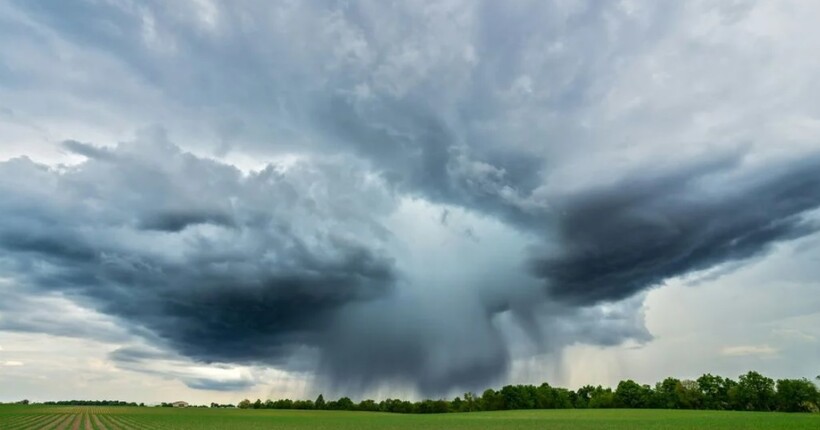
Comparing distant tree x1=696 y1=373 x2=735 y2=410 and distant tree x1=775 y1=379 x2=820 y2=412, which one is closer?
distant tree x1=775 y1=379 x2=820 y2=412

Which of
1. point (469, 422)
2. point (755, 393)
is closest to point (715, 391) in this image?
point (755, 393)

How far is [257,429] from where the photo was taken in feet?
297

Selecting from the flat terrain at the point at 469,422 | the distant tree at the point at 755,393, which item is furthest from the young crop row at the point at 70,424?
the distant tree at the point at 755,393

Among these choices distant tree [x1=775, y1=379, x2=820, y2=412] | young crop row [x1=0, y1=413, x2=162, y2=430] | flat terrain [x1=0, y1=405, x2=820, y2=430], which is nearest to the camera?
young crop row [x1=0, y1=413, x2=162, y2=430]

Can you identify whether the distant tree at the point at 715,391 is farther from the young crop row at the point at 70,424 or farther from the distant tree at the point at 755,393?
the young crop row at the point at 70,424

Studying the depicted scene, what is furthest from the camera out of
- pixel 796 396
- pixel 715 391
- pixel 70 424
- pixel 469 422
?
pixel 715 391

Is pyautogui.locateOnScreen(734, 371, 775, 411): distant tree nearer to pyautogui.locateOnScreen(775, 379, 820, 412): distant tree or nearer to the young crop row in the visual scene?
pyautogui.locateOnScreen(775, 379, 820, 412): distant tree

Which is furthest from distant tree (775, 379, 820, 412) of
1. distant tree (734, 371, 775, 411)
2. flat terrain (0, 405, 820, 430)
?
flat terrain (0, 405, 820, 430)

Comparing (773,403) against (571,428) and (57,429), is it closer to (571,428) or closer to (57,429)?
(571,428)

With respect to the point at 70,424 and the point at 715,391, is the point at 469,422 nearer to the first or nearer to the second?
the point at 70,424

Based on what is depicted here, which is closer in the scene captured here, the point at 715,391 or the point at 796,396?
the point at 796,396

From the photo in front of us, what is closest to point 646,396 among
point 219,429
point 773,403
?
point 773,403

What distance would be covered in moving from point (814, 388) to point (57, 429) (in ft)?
674

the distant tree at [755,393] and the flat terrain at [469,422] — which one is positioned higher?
the distant tree at [755,393]
